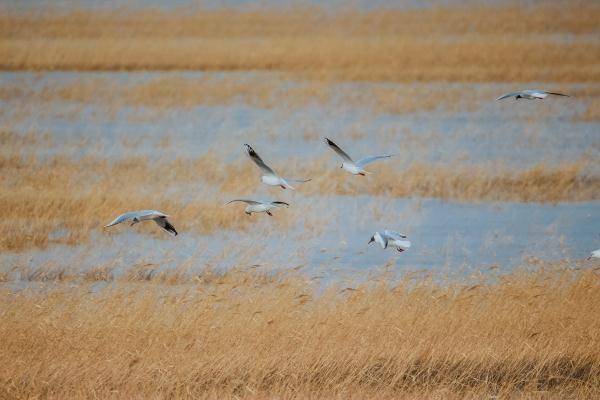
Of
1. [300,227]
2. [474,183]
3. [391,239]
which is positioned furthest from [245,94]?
[391,239]

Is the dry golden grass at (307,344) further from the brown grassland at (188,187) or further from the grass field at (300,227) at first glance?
the brown grassland at (188,187)

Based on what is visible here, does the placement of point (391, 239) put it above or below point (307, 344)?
above

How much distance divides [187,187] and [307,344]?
8.70 m

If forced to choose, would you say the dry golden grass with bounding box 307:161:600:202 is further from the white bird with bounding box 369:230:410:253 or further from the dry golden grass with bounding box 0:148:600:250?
the white bird with bounding box 369:230:410:253

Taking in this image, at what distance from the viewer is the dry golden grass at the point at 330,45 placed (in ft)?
112

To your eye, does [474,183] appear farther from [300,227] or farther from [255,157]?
[255,157]

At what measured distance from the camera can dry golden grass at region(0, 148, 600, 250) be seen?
48.8 ft

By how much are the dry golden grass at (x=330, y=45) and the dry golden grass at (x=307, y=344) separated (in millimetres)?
22167

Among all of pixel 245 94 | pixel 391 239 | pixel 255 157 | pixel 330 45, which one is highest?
pixel 255 157

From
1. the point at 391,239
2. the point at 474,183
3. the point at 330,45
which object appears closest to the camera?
the point at 391,239

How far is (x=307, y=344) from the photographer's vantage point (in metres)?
9.14

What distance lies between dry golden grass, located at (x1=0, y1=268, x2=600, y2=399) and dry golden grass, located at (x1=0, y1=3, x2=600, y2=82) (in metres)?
22.2

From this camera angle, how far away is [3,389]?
8211mm

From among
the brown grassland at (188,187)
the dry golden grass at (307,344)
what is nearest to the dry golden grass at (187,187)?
the brown grassland at (188,187)
